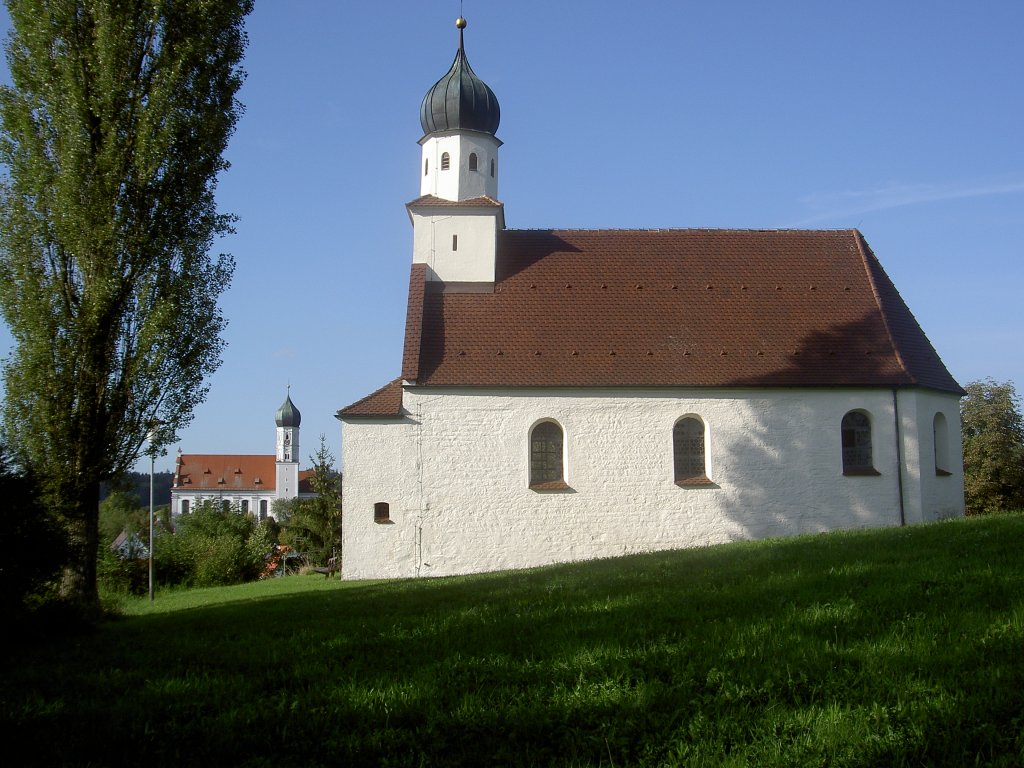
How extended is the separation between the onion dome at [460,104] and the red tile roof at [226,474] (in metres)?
88.4

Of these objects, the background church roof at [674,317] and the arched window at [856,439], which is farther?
the arched window at [856,439]

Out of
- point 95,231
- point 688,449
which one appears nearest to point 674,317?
point 688,449

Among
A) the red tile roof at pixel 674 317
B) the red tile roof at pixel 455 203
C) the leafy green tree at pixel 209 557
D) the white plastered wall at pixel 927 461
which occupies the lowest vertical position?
the leafy green tree at pixel 209 557

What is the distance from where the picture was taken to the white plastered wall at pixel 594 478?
866 inches

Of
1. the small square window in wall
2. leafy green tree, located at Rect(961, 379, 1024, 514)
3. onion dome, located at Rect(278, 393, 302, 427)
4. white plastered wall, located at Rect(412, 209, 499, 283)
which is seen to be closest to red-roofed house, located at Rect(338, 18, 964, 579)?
the small square window in wall

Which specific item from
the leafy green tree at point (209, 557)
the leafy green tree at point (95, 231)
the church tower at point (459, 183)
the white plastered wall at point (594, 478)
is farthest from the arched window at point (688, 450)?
the leafy green tree at point (209, 557)

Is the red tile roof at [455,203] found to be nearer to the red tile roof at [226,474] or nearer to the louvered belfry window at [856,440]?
the louvered belfry window at [856,440]

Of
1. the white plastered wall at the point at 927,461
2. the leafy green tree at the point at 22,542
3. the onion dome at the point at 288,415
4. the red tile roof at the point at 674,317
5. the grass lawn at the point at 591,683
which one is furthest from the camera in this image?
the onion dome at the point at 288,415

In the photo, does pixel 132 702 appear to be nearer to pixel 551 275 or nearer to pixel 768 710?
pixel 768 710

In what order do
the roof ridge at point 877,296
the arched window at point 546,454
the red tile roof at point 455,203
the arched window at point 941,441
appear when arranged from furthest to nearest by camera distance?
the red tile roof at point 455,203 → the arched window at point 941,441 → the roof ridge at point 877,296 → the arched window at point 546,454

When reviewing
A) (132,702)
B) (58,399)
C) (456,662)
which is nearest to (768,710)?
(456,662)

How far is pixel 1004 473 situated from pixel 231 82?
29744 mm

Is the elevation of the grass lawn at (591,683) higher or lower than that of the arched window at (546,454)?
lower

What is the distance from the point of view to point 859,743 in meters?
5.29
